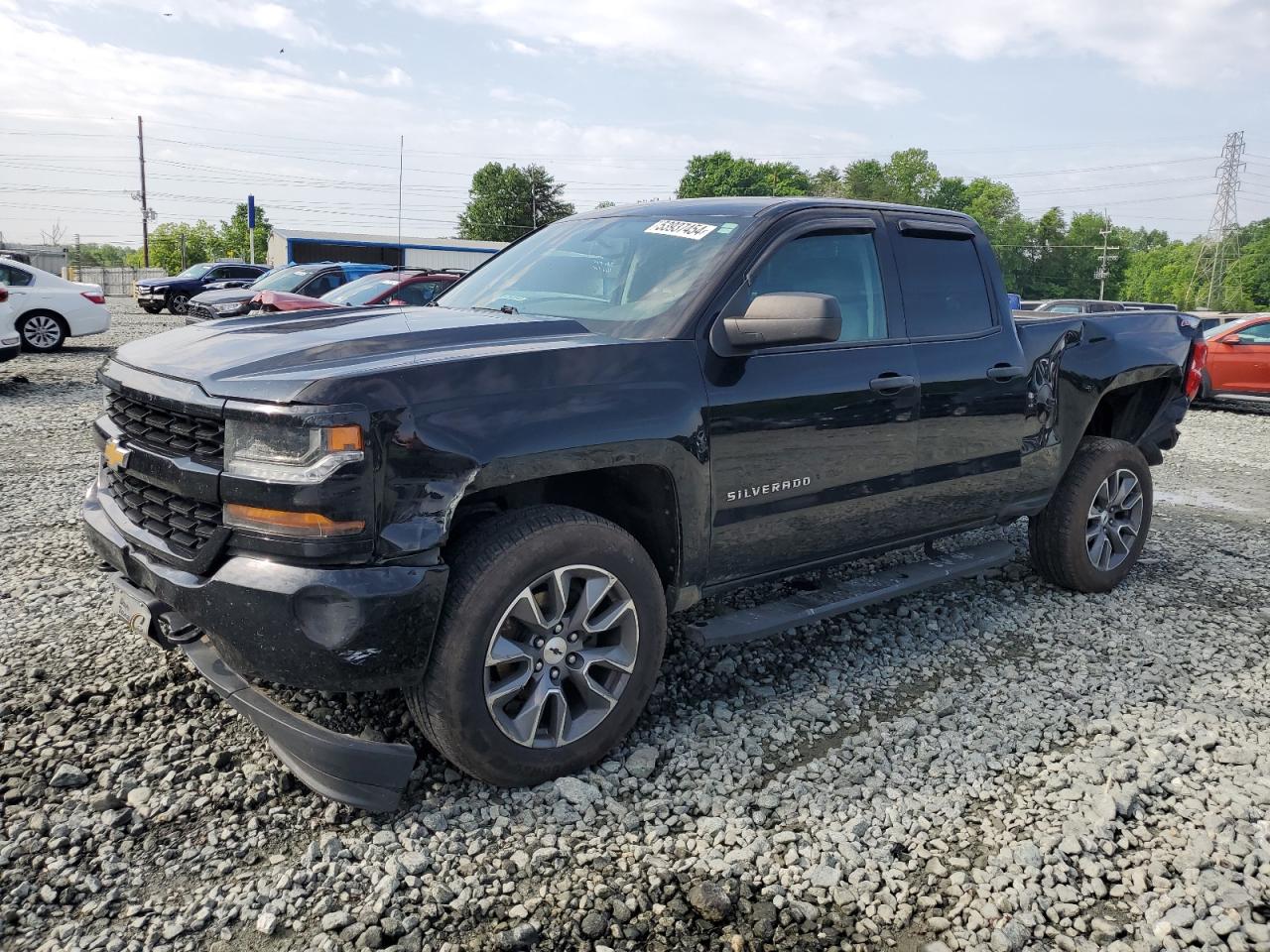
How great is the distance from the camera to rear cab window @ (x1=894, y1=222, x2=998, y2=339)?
4.28 metres

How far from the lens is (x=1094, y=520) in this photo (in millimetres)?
5262

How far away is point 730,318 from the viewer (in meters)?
3.46

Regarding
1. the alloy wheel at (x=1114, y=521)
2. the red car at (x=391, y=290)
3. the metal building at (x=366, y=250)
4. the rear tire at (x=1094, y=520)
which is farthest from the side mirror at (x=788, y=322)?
the metal building at (x=366, y=250)

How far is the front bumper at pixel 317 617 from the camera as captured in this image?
2.66 metres

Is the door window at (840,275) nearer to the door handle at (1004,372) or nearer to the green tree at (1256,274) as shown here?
the door handle at (1004,372)

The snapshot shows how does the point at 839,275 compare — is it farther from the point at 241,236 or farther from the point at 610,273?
the point at 241,236

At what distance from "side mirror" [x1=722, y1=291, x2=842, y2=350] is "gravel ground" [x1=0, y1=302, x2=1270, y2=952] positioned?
1.46 m

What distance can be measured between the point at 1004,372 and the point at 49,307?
16061 mm

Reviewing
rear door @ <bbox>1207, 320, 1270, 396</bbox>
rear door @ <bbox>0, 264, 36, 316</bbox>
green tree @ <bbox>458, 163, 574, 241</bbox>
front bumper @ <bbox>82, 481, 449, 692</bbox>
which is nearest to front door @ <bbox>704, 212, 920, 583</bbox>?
front bumper @ <bbox>82, 481, 449, 692</bbox>

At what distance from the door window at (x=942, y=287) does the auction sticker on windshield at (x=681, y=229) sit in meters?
0.98

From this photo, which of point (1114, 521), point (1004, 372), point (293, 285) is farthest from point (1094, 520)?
point (293, 285)

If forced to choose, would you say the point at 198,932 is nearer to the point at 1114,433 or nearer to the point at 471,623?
the point at 471,623

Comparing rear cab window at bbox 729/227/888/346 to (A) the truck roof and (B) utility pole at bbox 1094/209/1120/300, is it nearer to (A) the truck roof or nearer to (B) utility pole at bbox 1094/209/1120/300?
(A) the truck roof

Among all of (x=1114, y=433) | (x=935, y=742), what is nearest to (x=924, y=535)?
(x=935, y=742)
